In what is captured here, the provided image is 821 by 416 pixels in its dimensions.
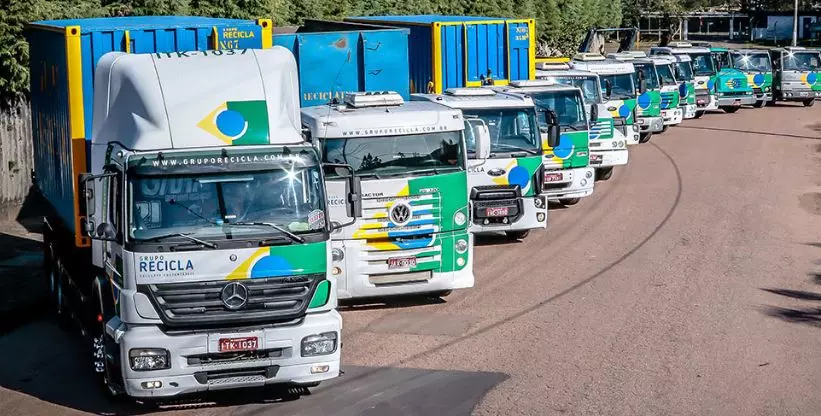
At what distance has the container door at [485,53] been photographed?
22016mm

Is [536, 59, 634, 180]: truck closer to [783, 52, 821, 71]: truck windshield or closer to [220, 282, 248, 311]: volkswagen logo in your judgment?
[220, 282, 248, 311]: volkswagen logo

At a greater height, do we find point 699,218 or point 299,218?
point 299,218

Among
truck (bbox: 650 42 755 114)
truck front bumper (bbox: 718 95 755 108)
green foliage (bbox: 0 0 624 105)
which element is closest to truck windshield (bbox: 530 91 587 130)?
green foliage (bbox: 0 0 624 105)

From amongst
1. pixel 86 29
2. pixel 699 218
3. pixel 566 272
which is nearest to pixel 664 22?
pixel 699 218

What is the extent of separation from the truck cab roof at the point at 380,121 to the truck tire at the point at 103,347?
3918 mm

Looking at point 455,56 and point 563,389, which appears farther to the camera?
point 455,56

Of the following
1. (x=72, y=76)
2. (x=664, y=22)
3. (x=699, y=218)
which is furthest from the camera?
(x=664, y=22)

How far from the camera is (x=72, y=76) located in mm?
12641

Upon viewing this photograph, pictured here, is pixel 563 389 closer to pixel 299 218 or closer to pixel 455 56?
pixel 299 218

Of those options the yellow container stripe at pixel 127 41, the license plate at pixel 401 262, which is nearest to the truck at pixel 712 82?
the license plate at pixel 401 262

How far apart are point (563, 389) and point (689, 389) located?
120 cm

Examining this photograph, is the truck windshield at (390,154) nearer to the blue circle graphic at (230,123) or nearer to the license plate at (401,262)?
the license plate at (401,262)

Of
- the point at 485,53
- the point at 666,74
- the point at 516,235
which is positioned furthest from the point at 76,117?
the point at 666,74

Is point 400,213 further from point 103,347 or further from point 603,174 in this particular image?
point 603,174
